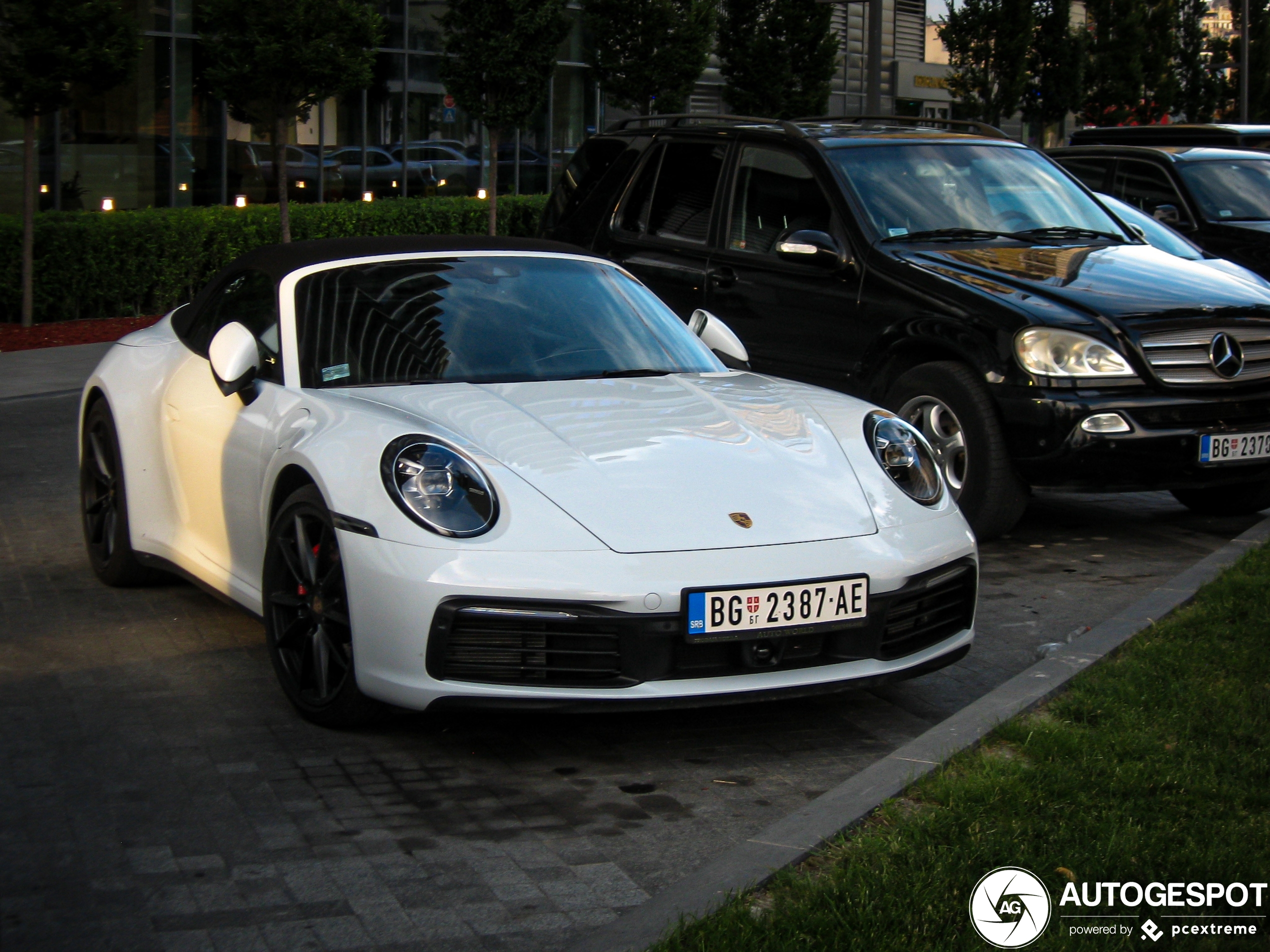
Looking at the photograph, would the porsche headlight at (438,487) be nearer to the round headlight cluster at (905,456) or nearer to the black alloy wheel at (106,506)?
the round headlight cluster at (905,456)

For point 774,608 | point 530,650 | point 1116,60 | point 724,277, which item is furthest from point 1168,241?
point 1116,60

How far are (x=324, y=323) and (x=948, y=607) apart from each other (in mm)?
2267

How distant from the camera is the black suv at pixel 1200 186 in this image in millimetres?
12195

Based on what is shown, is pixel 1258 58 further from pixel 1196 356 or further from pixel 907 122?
pixel 1196 356

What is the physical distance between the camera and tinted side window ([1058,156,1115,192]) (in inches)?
514

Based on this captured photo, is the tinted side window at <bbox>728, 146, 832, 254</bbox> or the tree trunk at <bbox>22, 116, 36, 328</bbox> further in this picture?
the tree trunk at <bbox>22, 116, 36, 328</bbox>

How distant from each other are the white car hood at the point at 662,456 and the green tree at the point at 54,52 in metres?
11.1

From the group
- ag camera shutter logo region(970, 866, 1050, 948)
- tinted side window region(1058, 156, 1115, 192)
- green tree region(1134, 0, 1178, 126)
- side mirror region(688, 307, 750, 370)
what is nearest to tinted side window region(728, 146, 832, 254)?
side mirror region(688, 307, 750, 370)

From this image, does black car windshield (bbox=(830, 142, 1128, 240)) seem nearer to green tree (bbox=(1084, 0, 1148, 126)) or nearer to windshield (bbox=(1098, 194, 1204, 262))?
windshield (bbox=(1098, 194, 1204, 262))

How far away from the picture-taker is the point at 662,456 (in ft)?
14.8

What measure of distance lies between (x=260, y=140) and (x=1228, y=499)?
1702 centimetres

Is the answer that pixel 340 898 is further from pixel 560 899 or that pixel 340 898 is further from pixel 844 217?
pixel 844 217

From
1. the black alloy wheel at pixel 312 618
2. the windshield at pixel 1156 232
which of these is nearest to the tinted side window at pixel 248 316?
the black alloy wheel at pixel 312 618

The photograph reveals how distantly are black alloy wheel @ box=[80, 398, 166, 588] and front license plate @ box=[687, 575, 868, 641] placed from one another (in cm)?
279
